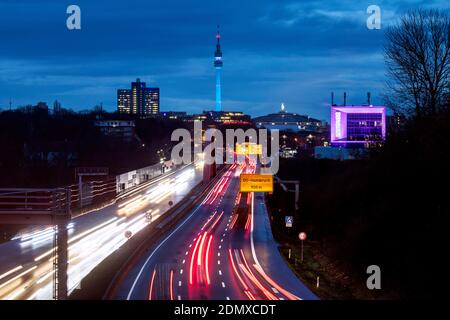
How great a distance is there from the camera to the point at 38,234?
79.5 ft

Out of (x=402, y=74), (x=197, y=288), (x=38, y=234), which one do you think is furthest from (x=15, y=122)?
(x=197, y=288)

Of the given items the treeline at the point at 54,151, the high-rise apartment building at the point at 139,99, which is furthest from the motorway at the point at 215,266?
the high-rise apartment building at the point at 139,99

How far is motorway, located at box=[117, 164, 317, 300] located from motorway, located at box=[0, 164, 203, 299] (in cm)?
162

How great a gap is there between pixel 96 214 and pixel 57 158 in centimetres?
2312

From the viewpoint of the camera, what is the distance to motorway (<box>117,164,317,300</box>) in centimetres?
1389

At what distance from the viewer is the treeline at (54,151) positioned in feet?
139

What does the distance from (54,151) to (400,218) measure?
4462 centimetres

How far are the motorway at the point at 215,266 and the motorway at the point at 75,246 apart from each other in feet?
5.31

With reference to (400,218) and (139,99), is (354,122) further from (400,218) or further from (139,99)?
(139,99)

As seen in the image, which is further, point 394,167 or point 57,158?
point 57,158

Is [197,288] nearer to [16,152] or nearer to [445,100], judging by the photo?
[445,100]

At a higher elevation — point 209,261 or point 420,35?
point 420,35

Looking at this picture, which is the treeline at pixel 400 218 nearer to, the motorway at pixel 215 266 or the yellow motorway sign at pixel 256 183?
the motorway at pixel 215 266

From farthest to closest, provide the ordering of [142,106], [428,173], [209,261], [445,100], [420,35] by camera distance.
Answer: [142,106]
[420,35]
[445,100]
[209,261]
[428,173]
